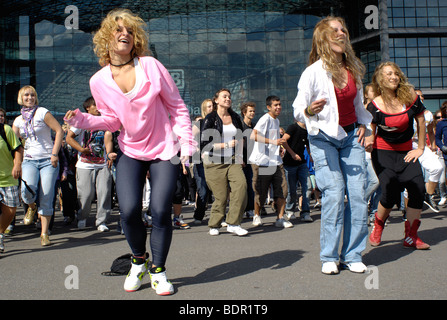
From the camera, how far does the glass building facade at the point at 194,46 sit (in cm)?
3772

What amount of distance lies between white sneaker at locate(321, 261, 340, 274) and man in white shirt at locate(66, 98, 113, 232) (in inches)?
168

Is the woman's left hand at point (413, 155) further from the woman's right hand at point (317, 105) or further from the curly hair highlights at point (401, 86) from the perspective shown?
the woman's right hand at point (317, 105)

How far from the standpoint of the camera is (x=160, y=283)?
11.0 feet

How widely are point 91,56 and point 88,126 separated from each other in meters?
37.2

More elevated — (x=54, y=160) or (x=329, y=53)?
(x=329, y=53)

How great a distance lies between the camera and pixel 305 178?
7867 mm

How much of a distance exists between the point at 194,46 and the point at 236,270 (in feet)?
118

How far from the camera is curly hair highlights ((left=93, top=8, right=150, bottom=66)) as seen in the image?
143 inches

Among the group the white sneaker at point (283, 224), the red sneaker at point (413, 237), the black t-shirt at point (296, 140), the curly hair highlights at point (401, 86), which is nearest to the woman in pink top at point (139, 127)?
the curly hair highlights at point (401, 86)

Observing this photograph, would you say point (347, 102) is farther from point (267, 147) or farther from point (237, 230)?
point (267, 147)

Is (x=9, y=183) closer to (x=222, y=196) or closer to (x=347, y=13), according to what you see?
(x=222, y=196)

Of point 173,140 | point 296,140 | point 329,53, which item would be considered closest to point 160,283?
point 173,140

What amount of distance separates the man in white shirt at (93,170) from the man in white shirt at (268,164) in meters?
2.35

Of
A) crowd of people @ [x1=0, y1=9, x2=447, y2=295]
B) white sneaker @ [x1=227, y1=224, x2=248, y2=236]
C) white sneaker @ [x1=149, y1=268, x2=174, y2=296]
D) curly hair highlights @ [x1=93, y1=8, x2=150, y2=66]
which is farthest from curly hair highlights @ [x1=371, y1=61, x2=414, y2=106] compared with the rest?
white sneaker @ [x1=149, y1=268, x2=174, y2=296]
